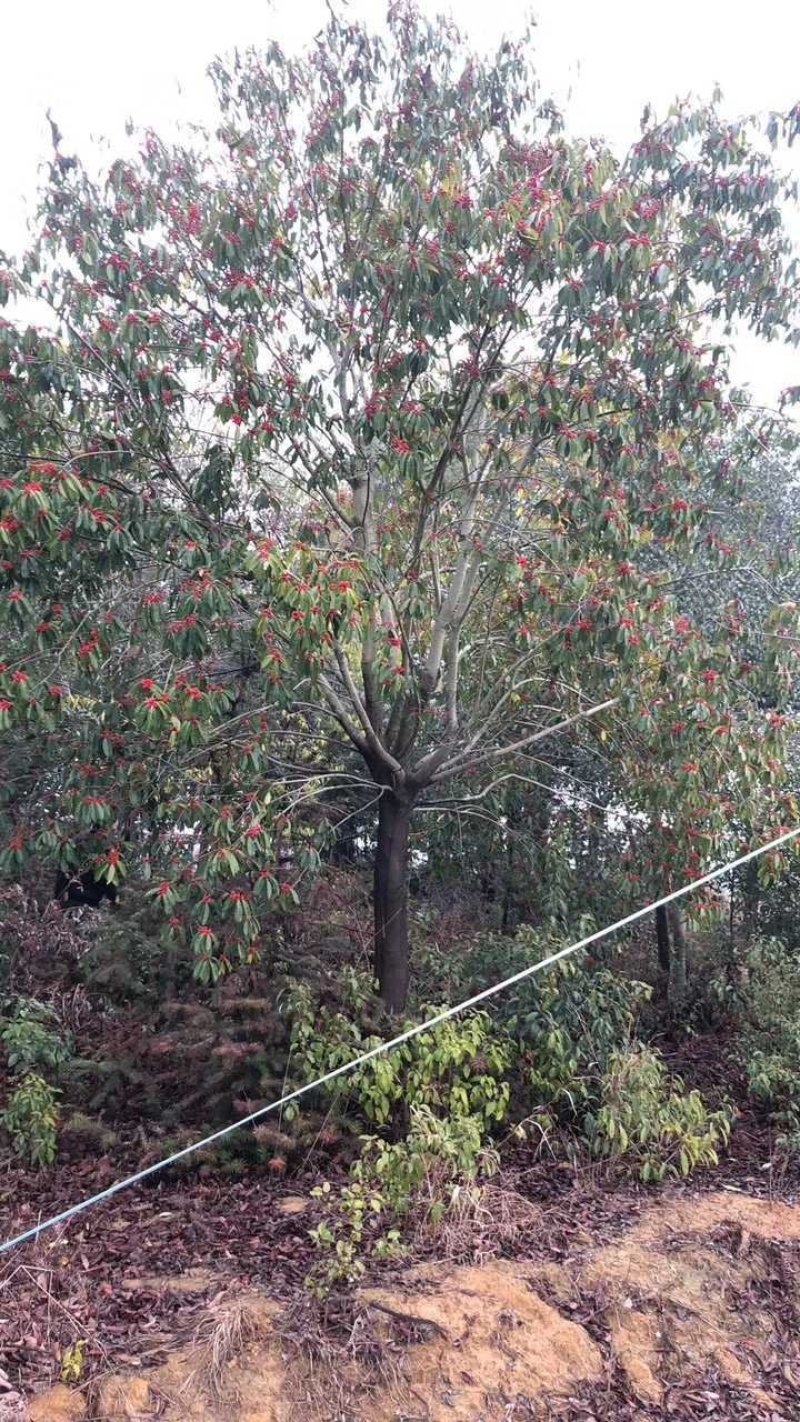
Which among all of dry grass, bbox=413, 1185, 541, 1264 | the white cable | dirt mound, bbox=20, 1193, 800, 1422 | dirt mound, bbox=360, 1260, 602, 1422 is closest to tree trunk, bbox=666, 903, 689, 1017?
the white cable

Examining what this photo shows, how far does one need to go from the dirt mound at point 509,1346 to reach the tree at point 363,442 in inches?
57.6

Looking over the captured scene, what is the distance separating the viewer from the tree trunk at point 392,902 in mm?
5312

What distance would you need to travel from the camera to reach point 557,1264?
12.7ft

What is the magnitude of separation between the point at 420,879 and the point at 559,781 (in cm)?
131

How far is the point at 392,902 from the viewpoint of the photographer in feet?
17.7

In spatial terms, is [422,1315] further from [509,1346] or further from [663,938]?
[663,938]

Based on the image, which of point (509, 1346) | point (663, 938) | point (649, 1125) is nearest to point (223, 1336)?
point (509, 1346)

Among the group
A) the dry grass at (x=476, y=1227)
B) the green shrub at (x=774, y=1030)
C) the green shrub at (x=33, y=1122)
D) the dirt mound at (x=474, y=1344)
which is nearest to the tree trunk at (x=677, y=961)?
the green shrub at (x=774, y=1030)

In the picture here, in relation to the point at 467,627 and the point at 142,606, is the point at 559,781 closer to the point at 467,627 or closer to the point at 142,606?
the point at 467,627

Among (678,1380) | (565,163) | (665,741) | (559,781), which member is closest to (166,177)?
(565,163)

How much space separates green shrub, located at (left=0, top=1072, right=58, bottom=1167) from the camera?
4.61 meters

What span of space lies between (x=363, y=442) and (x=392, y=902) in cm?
238

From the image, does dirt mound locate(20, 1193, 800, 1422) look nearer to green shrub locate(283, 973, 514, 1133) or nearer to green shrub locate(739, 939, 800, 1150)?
green shrub locate(283, 973, 514, 1133)

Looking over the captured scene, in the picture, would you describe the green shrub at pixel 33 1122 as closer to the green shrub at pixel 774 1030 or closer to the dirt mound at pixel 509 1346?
the dirt mound at pixel 509 1346
